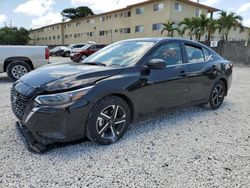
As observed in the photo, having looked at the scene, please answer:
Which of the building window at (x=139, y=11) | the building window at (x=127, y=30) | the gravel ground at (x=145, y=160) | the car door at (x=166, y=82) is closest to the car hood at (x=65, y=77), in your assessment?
the car door at (x=166, y=82)

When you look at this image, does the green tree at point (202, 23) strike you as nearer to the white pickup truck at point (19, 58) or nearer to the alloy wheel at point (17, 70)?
the white pickup truck at point (19, 58)

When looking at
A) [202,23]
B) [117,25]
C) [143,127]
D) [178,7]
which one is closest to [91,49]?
[202,23]

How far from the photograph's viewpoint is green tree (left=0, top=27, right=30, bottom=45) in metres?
54.2

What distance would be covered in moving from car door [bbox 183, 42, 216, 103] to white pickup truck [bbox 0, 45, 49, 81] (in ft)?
19.3

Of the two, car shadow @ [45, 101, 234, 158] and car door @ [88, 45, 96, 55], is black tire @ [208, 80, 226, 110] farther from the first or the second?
car door @ [88, 45, 96, 55]

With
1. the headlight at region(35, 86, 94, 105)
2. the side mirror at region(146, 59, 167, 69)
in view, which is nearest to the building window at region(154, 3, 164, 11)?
the side mirror at region(146, 59, 167, 69)

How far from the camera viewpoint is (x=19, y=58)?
8039 mm

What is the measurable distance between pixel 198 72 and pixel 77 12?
68.0m

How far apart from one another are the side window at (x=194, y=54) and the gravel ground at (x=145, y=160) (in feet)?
4.30

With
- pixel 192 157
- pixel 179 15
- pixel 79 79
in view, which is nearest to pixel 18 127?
pixel 79 79

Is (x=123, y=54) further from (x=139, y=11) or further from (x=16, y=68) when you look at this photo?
(x=139, y=11)

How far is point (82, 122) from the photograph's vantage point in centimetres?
289

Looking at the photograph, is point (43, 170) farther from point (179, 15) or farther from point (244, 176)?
point (179, 15)

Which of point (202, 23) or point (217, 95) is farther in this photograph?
point (202, 23)
